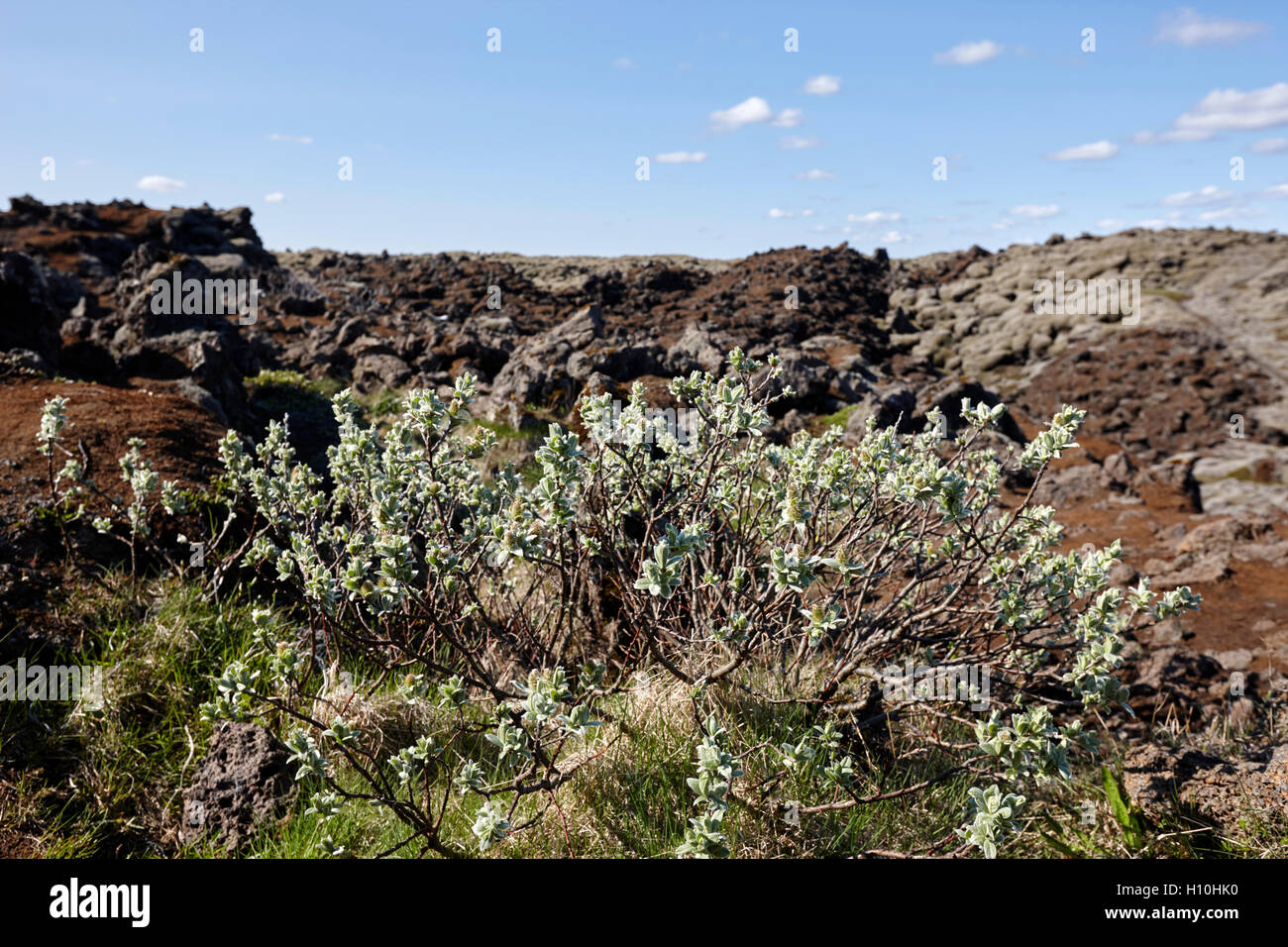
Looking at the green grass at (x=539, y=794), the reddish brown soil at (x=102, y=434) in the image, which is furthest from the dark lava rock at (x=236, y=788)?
the reddish brown soil at (x=102, y=434)

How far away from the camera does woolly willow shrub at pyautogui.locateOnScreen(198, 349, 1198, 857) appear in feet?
9.48

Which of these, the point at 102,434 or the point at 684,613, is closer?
the point at 684,613

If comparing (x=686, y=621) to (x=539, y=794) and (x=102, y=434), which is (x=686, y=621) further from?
(x=102, y=434)

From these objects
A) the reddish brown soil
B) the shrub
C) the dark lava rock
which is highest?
the reddish brown soil

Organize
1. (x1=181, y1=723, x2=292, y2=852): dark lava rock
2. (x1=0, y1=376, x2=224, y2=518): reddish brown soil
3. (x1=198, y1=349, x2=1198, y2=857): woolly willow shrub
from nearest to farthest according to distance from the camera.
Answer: (x1=198, y1=349, x2=1198, y2=857): woolly willow shrub
(x1=181, y1=723, x2=292, y2=852): dark lava rock
(x1=0, y1=376, x2=224, y2=518): reddish brown soil

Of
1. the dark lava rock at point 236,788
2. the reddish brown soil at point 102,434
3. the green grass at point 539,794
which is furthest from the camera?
the reddish brown soil at point 102,434

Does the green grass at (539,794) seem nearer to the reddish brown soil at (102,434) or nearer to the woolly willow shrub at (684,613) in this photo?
the woolly willow shrub at (684,613)

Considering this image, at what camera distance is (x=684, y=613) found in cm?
444

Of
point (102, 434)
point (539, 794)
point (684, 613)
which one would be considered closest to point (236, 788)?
point (539, 794)

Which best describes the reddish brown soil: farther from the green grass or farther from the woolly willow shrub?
the woolly willow shrub

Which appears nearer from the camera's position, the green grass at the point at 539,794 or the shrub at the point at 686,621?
the shrub at the point at 686,621

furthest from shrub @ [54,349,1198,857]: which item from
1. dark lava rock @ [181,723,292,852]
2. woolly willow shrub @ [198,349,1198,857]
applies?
dark lava rock @ [181,723,292,852]

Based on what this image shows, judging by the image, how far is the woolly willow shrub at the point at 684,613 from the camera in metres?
2.89

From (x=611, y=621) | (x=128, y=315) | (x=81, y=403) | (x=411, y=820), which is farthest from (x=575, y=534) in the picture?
(x=128, y=315)
